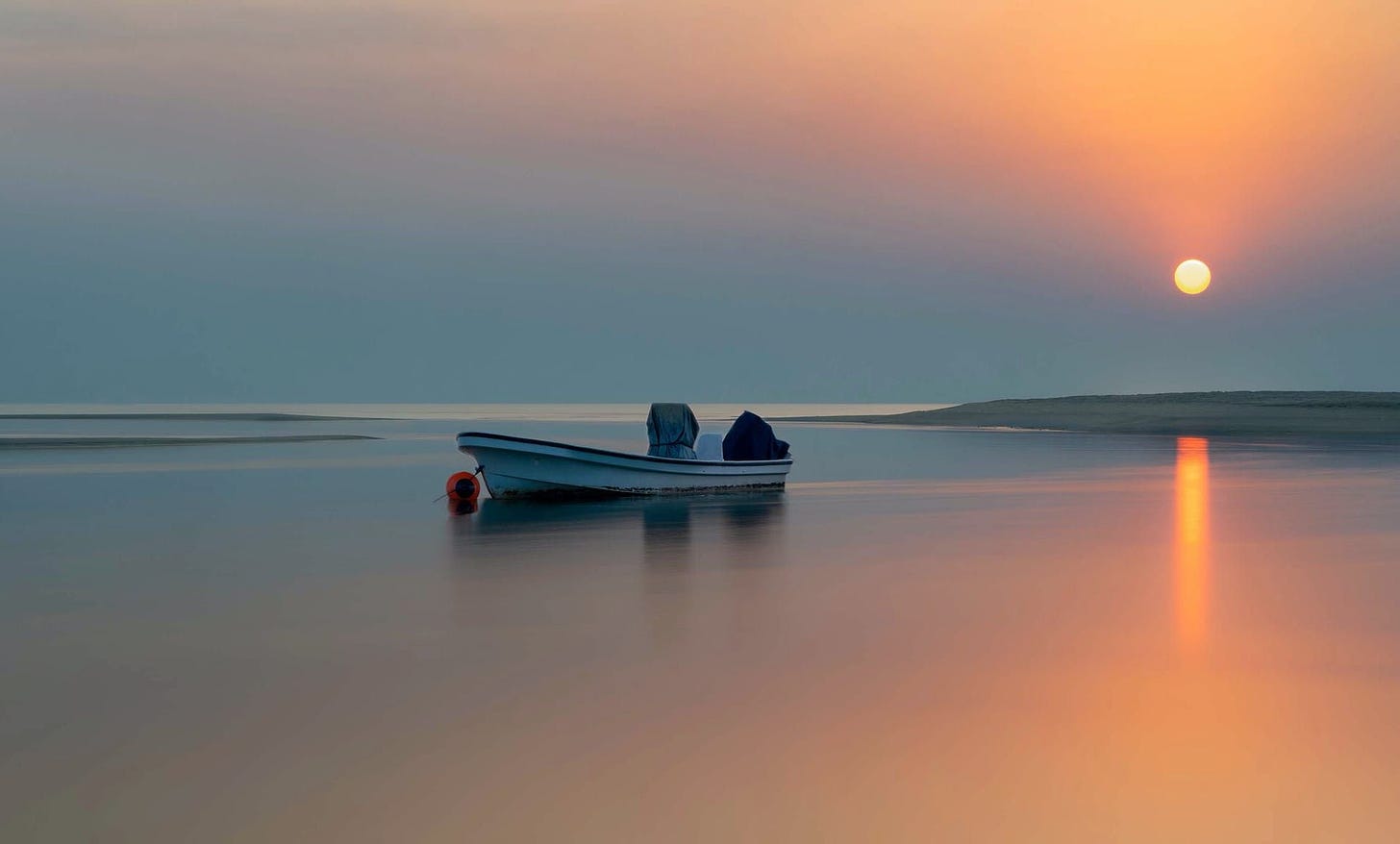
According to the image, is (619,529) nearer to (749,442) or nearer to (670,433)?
(670,433)

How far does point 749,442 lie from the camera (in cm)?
2675

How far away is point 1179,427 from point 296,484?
186ft

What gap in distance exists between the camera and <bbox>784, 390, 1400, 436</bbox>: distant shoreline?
7000 cm

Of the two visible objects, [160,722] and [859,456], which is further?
[859,456]

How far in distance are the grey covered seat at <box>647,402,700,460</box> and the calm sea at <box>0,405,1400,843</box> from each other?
14.7 ft

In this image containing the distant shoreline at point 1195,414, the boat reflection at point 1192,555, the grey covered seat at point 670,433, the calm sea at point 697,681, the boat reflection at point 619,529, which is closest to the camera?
the calm sea at point 697,681

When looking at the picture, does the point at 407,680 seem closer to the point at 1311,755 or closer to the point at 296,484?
the point at 1311,755

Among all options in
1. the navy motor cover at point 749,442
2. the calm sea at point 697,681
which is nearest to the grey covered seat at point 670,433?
the navy motor cover at point 749,442

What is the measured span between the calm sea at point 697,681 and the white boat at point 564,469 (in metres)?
2.98

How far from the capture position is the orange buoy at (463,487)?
2425 cm

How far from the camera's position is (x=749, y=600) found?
504 inches

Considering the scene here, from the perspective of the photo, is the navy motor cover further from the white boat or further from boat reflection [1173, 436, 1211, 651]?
boat reflection [1173, 436, 1211, 651]

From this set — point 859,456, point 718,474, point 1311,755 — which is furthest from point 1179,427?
point 1311,755

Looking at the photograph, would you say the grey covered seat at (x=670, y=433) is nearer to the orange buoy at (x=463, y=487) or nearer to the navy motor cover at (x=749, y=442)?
the navy motor cover at (x=749, y=442)
